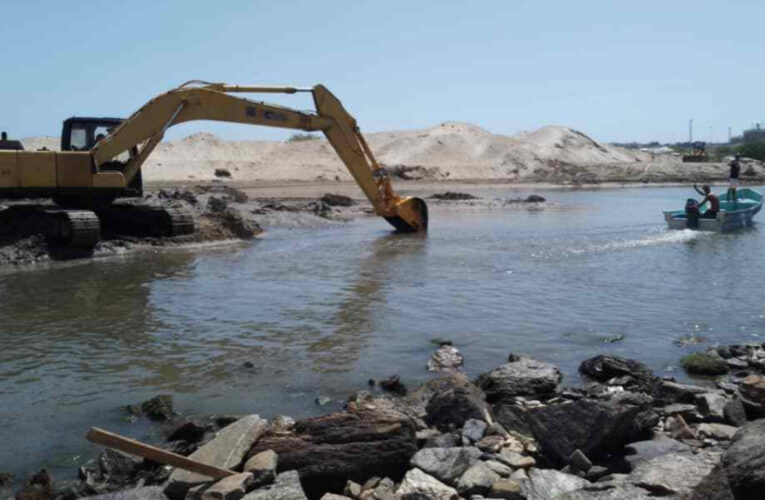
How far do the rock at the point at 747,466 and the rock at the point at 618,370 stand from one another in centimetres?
378

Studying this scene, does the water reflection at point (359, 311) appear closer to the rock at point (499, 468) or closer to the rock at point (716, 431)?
the rock at point (499, 468)

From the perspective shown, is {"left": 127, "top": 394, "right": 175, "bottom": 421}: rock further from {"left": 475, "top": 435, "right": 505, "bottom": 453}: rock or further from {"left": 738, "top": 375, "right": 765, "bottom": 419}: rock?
{"left": 738, "top": 375, "right": 765, "bottom": 419}: rock

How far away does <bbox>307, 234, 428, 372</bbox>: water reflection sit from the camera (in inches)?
361

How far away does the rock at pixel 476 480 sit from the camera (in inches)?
209

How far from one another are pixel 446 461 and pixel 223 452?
5.10 feet

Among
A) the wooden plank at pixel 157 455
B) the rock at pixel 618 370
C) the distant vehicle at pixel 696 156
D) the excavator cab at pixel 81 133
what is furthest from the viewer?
the distant vehicle at pixel 696 156

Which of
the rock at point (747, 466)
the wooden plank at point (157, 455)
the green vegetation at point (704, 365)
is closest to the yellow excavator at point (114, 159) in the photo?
the wooden plank at point (157, 455)

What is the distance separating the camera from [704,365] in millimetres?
8594

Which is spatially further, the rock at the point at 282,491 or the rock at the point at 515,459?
the rock at the point at 515,459

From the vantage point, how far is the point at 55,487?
567cm

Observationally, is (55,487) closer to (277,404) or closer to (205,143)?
(277,404)

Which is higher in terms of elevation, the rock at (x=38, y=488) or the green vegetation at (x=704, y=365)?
the green vegetation at (x=704, y=365)

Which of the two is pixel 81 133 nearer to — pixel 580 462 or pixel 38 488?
pixel 38 488

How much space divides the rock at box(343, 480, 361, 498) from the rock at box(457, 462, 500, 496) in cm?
67
